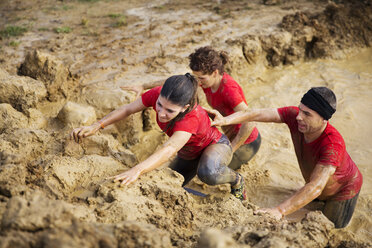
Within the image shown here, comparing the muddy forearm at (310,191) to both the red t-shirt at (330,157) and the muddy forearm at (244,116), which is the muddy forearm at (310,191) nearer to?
the red t-shirt at (330,157)

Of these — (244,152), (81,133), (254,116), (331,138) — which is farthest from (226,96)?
(81,133)

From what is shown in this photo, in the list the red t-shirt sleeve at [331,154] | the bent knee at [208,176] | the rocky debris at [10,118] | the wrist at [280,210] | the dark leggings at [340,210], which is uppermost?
the rocky debris at [10,118]

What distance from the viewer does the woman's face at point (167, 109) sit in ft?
8.96

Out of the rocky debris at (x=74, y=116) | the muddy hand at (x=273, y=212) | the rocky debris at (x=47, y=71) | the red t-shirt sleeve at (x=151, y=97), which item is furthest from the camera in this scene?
the rocky debris at (x=47, y=71)

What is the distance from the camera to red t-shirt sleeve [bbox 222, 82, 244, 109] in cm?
368

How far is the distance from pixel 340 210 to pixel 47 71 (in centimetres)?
413


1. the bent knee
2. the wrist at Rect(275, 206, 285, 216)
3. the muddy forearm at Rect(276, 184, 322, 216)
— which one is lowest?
the wrist at Rect(275, 206, 285, 216)

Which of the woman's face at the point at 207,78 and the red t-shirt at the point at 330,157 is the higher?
the woman's face at the point at 207,78

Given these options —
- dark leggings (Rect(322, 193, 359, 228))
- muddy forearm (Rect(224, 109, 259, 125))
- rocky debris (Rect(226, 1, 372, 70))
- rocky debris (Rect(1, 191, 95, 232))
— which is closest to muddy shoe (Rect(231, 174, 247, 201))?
muddy forearm (Rect(224, 109, 259, 125))

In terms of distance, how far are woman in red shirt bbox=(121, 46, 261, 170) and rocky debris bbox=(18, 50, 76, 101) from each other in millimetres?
1176

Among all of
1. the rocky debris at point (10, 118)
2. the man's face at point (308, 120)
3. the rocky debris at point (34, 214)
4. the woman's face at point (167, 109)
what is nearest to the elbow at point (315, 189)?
→ the man's face at point (308, 120)

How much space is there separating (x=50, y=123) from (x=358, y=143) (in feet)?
15.0

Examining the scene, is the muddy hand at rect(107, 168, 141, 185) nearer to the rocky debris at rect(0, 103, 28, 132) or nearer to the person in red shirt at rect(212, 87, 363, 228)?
the person in red shirt at rect(212, 87, 363, 228)

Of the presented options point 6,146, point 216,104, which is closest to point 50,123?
point 6,146
